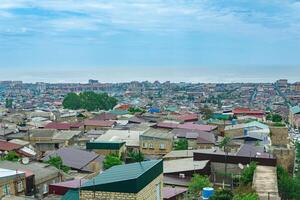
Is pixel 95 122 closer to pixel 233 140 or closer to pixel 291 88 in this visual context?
pixel 233 140

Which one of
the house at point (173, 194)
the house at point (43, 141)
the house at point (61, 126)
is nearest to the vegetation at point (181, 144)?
the house at point (43, 141)

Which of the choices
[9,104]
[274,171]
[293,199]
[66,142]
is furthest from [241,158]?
[9,104]

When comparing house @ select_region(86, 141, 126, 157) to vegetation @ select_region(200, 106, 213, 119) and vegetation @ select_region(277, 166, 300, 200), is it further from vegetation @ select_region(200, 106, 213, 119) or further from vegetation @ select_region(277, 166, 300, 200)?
vegetation @ select_region(200, 106, 213, 119)

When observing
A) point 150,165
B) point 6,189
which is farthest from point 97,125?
point 150,165

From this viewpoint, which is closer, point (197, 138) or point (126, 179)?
point (126, 179)

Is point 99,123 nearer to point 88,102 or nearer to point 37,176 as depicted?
point 37,176

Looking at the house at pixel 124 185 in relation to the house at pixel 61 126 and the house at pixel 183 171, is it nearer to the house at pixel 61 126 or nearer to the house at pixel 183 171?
the house at pixel 183 171
